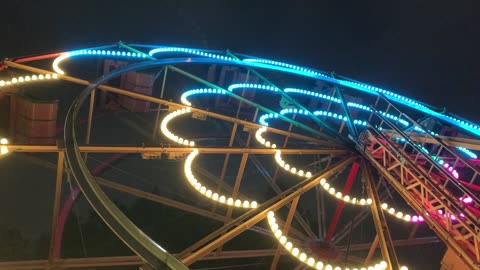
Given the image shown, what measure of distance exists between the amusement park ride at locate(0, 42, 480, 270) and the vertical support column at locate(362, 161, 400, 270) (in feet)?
0.10

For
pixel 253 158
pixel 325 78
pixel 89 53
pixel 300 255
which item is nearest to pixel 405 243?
pixel 253 158

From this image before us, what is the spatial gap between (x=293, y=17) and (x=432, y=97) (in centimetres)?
1033

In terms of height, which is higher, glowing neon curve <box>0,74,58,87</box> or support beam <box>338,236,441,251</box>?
glowing neon curve <box>0,74,58,87</box>

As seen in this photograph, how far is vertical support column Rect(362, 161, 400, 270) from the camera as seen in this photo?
32.1ft

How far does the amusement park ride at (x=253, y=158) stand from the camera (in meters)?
10.4

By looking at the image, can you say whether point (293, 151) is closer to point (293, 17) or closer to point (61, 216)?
point (61, 216)

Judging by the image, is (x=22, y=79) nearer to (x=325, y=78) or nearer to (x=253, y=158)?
(x=253, y=158)

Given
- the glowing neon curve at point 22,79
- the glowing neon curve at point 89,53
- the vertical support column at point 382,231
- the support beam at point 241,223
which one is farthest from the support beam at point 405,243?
the glowing neon curve at point 22,79

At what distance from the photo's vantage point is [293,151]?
541 inches

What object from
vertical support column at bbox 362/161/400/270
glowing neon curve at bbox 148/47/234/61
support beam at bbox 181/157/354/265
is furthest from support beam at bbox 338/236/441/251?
glowing neon curve at bbox 148/47/234/61

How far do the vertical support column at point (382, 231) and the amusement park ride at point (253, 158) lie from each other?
30mm

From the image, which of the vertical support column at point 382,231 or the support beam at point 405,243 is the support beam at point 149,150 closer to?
the vertical support column at point 382,231

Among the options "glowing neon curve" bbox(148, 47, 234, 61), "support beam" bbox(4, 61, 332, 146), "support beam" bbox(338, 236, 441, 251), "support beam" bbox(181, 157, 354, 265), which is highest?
"glowing neon curve" bbox(148, 47, 234, 61)

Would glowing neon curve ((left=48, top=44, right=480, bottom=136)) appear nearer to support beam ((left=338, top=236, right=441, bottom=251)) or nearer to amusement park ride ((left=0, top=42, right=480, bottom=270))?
amusement park ride ((left=0, top=42, right=480, bottom=270))
